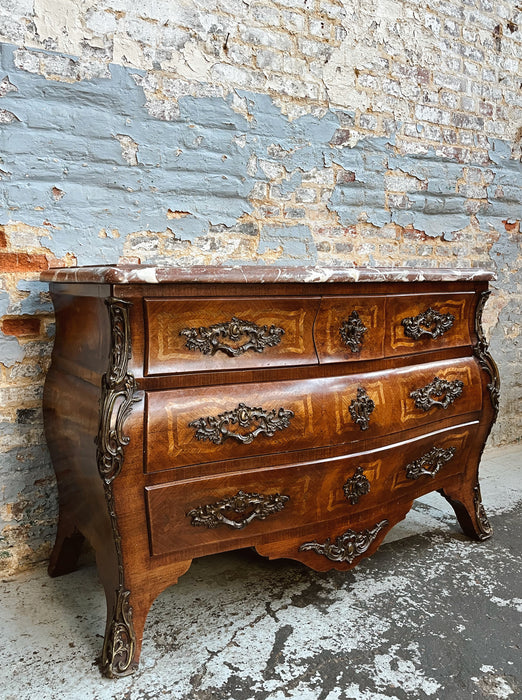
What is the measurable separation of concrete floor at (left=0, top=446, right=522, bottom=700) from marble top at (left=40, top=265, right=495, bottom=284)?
1090 mm

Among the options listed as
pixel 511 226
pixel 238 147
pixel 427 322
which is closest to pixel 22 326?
pixel 238 147

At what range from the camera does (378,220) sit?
3.05 m

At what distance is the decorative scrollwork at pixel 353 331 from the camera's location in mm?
1875

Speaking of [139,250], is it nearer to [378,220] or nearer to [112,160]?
[112,160]

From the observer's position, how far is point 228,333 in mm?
1663

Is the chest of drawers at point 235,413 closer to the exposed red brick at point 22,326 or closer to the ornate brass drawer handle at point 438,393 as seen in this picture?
the ornate brass drawer handle at point 438,393

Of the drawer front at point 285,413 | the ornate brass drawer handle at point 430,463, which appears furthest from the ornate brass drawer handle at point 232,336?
the ornate brass drawer handle at point 430,463

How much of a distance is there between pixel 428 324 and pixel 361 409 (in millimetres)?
479

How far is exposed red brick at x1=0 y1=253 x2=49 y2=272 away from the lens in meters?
2.07

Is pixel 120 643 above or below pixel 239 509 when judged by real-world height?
below

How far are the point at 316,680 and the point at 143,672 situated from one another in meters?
0.49

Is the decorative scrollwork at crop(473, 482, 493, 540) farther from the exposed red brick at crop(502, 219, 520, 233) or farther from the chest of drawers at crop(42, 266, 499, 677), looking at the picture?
the exposed red brick at crop(502, 219, 520, 233)

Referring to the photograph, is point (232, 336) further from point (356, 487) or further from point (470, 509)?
point (470, 509)

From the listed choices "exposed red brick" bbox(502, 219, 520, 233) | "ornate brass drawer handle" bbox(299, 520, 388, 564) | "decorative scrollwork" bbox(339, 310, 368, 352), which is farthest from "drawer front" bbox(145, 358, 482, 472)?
"exposed red brick" bbox(502, 219, 520, 233)
